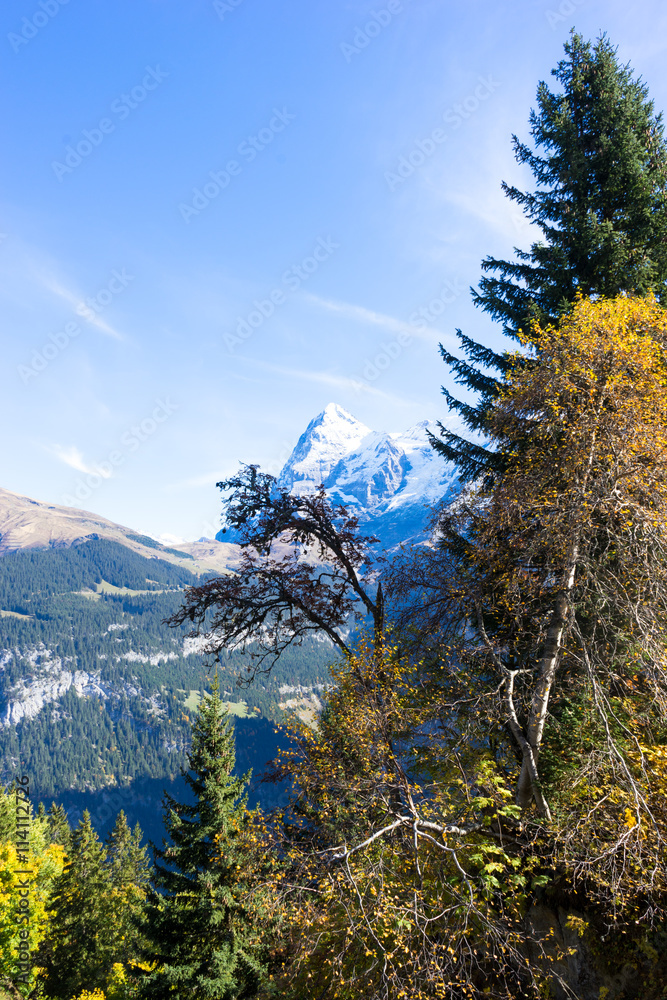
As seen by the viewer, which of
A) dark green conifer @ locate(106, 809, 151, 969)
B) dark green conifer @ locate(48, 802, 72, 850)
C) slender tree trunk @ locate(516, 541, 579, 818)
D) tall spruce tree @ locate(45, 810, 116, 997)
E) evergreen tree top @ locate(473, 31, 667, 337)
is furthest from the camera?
dark green conifer @ locate(48, 802, 72, 850)

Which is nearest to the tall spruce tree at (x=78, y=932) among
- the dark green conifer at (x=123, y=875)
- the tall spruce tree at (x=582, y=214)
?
the dark green conifer at (x=123, y=875)

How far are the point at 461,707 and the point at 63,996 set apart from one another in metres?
45.0

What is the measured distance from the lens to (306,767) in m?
11.1

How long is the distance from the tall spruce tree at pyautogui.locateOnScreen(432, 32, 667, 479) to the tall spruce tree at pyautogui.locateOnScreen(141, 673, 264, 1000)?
14806mm

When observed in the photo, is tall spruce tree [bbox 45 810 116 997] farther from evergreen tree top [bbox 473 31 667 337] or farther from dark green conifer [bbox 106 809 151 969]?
evergreen tree top [bbox 473 31 667 337]

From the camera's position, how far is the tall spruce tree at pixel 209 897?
16.8m

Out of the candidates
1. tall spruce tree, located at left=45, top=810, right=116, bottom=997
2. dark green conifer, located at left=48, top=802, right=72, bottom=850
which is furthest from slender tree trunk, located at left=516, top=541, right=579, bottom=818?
dark green conifer, located at left=48, top=802, right=72, bottom=850

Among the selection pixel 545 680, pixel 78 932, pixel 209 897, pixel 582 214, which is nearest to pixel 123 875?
pixel 78 932

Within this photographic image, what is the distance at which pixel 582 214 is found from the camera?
15008 millimetres

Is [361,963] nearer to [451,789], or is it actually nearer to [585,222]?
[451,789]

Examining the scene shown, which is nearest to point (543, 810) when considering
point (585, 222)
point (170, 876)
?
point (585, 222)

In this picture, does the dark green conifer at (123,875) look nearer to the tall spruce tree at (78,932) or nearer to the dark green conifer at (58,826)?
the tall spruce tree at (78,932)

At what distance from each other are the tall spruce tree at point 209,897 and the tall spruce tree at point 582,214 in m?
14.8

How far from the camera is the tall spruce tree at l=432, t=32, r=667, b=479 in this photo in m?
14.1
